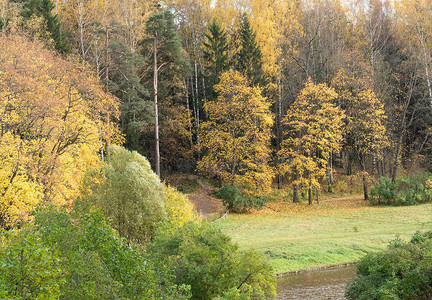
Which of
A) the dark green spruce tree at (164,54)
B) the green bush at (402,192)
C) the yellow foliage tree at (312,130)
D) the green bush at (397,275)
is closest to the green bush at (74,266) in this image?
the green bush at (397,275)

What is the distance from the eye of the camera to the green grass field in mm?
22359

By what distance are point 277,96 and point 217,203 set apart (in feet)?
47.7

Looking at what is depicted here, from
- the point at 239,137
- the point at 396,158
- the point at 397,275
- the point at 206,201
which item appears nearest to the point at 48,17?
the point at 239,137

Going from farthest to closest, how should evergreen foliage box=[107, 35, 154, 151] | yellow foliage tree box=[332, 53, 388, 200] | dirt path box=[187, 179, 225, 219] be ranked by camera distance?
1. yellow foliage tree box=[332, 53, 388, 200]
2. evergreen foliage box=[107, 35, 154, 151]
3. dirt path box=[187, 179, 225, 219]

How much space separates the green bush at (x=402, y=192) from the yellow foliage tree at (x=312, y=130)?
16.3ft

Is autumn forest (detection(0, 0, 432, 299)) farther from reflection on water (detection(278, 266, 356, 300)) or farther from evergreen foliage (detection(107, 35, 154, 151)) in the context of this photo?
reflection on water (detection(278, 266, 356, 300))

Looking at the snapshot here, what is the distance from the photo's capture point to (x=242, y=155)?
36.9 metres

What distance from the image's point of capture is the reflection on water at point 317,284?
54.8 feet

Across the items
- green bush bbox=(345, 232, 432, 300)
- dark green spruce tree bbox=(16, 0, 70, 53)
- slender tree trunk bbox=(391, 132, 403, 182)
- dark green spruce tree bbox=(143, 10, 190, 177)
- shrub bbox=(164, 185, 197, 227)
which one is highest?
dark green spruce tree bbox=(16, 0, 70, 53)

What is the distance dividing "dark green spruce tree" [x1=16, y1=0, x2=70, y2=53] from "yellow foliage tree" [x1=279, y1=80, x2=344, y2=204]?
2009cm

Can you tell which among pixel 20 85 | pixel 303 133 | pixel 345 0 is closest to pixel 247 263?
pixel 20 85

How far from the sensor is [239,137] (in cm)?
3688

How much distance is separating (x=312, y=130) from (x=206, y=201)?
11.3 m

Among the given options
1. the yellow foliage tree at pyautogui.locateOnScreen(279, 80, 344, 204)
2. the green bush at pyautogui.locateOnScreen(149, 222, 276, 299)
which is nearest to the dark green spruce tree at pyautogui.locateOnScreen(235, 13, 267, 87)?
the yellow foliage tree at pyautogui.locateOnScreen(279, 80, 344, 204)
